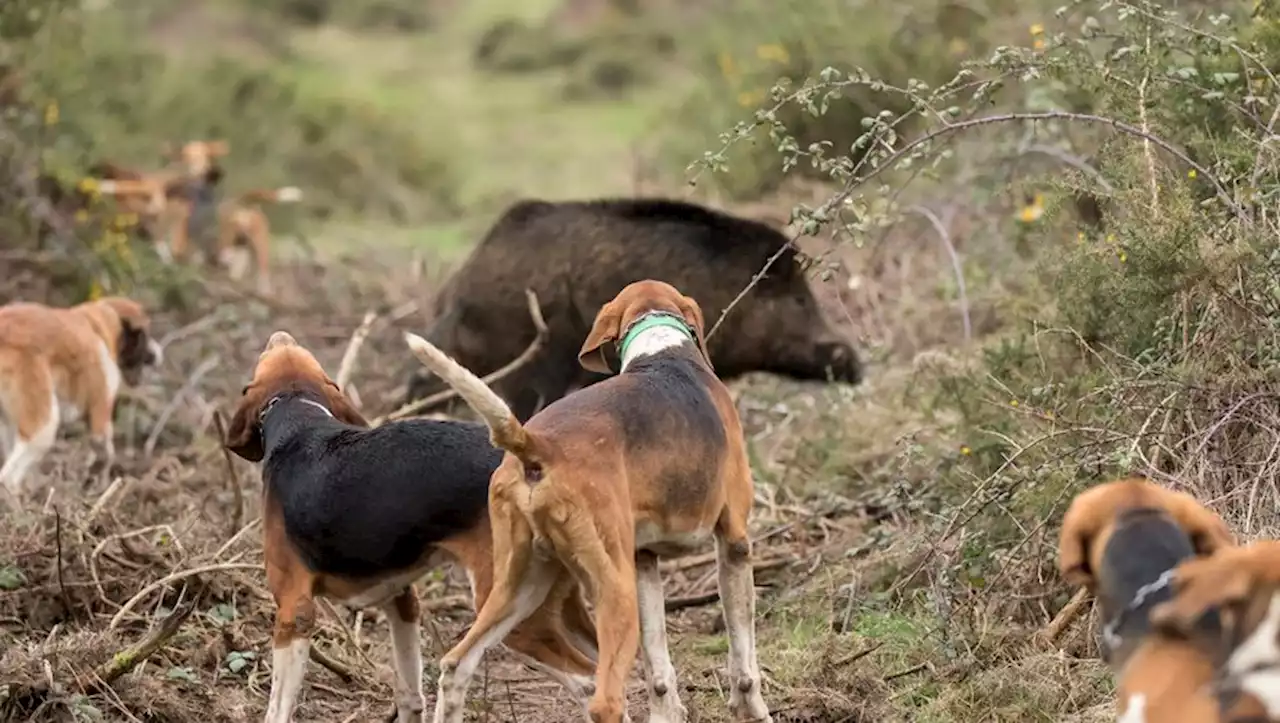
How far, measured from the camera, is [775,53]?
52.3 feet

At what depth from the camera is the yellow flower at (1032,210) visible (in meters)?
9.91

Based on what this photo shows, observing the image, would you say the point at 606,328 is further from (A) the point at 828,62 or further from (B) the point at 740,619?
(A) the point at 828,62

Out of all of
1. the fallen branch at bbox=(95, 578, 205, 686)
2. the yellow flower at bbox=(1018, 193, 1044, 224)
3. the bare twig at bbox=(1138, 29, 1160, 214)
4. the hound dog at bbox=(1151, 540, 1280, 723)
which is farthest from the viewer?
the yellow flower at bbox=(1018, 193, 1044, 224)

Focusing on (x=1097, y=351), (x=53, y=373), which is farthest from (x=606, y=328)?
(x=53, y=373)

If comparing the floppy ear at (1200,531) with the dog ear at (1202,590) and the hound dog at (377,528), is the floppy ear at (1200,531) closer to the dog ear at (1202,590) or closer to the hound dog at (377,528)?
the dog ear at (1202,590)

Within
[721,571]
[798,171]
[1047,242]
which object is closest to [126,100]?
[798,171]

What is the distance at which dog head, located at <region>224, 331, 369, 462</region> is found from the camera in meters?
6.69

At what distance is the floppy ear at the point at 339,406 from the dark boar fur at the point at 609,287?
3.39 metres

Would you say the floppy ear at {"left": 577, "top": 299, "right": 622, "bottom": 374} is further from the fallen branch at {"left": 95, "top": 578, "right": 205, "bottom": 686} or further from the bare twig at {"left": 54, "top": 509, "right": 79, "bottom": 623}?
the bare twig at {"left": 54, "top": 509, "right": 79, "bottom": 623}

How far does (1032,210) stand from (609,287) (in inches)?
94.2

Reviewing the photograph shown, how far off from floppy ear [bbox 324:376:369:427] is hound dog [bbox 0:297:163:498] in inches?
127

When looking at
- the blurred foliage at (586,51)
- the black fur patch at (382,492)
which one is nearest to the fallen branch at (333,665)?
the black fur patch at (382,492)

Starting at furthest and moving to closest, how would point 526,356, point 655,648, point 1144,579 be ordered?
point 526,356, point 655,648, point 1144,579

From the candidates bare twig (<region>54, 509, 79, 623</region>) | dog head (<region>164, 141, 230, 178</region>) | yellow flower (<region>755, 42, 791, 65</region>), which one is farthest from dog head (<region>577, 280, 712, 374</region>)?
dog head (<region>164, 141, 230, 178</region>)
